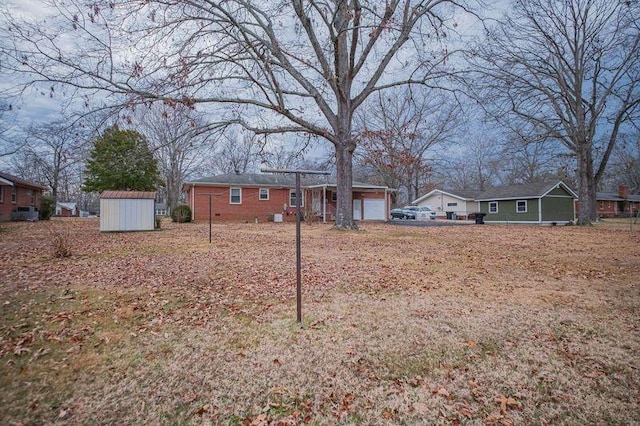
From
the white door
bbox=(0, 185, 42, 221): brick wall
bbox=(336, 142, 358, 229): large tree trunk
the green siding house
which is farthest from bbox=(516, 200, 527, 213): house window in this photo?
bbox=(0, 185, 42, 221): brick wall

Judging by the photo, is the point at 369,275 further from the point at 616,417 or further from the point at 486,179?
the point at 486,179

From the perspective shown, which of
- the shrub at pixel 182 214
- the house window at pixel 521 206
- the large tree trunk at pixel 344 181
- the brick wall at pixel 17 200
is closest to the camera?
the large tree trunk at pixel 344 181

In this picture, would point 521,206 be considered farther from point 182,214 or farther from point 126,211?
point 126,211

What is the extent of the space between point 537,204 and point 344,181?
67.5 feet

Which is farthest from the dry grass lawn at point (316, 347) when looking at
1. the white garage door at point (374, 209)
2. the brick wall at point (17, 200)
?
the white garage door at point (374, 209)

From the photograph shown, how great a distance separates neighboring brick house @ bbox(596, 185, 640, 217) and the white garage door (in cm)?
3425

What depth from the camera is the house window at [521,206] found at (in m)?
27.1

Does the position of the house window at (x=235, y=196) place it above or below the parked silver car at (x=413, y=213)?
above

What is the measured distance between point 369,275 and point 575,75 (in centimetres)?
2378

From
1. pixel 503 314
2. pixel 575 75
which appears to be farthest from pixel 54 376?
pixel 575 75

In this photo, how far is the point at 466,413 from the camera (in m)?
2.34

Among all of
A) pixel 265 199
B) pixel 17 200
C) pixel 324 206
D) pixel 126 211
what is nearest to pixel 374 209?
pixel 324 206

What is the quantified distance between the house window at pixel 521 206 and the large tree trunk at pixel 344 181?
67.0 feet

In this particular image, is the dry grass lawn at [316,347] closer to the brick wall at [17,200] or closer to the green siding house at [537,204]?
the brick wall at [17,200]
